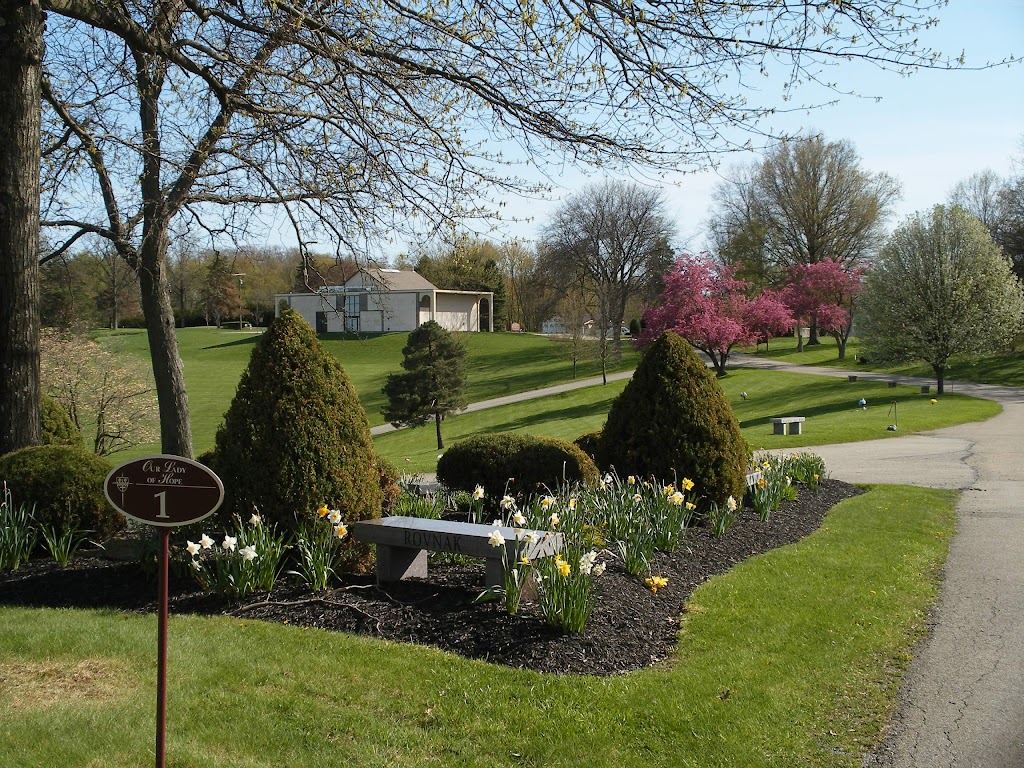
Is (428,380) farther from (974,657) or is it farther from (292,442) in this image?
(974,657)

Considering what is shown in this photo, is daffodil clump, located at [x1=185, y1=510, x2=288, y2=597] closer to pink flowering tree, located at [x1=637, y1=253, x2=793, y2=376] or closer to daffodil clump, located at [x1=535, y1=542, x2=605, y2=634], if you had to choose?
daffodil clump, located at [x1=535, y1=542, x2=605, y2=634]

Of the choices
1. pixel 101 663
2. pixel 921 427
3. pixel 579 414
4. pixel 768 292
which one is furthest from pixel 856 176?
pixel 101 663

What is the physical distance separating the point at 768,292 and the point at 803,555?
45.1 m

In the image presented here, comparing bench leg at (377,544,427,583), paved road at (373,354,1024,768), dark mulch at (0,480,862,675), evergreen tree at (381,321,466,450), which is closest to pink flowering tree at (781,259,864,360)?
evergreen tree at (381,321,466,450)

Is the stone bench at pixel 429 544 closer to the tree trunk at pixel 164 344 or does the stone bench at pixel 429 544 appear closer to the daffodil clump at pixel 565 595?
the daffodil clump at pixel 565 595

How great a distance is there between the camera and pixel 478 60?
805cm

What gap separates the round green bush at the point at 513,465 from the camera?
9.12 m

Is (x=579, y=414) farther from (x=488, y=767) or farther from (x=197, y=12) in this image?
(x=488, y=767)

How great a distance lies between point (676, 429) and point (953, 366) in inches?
1530

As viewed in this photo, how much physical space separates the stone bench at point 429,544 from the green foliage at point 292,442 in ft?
1.18

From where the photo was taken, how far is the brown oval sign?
3.49m

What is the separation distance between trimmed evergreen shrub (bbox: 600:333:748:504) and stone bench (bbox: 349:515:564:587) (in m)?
2.72

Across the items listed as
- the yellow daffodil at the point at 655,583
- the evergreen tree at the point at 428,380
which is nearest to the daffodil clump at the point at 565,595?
the yellow daffodil at the point at 655,583

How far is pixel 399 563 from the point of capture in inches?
242
